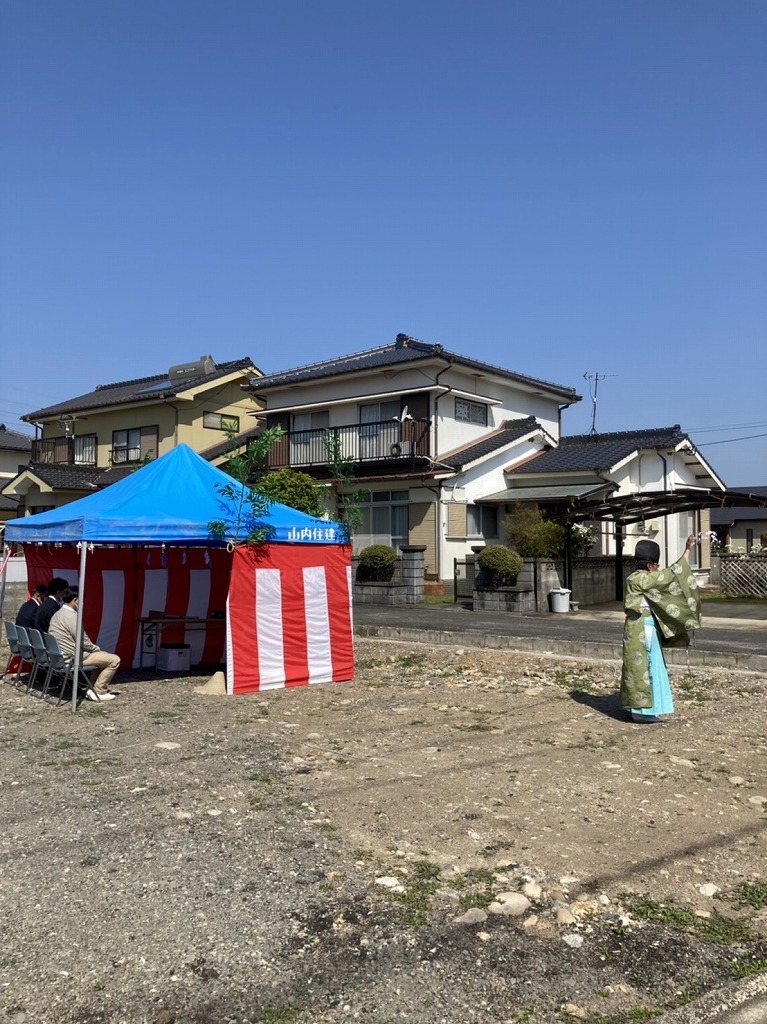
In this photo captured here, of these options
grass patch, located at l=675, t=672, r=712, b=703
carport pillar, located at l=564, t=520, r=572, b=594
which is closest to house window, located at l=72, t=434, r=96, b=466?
carport pillar, located at l=564, t=520, r=572, b=594

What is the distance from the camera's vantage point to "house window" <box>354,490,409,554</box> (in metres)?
24.5

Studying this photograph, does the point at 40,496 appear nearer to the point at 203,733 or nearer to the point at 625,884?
the point at 203,733

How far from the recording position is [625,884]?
13.4 feet

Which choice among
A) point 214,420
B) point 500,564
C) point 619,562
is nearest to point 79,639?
point 500,564

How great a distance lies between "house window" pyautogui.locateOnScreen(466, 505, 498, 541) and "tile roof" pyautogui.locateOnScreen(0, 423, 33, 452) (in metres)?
25.2

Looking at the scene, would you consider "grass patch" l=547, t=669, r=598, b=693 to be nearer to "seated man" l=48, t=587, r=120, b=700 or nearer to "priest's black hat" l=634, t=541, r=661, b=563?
"priest's black hat" l=634, t=541, r=661, b=563

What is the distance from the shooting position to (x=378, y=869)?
4273 millimetres

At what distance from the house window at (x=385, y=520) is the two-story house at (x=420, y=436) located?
33 millimetres

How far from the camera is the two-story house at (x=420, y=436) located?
23750 mm

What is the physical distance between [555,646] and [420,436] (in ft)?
41.4

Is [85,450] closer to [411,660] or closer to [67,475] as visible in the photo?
[67,475]

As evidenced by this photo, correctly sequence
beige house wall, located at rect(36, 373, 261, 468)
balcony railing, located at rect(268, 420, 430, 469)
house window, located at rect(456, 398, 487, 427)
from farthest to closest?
beige house wall, located at rect(36, 373, 261, 468) → house window, located at rect(456, 398, 487, 427) → balcony railing, located at rect(268, 420, 430, 469)

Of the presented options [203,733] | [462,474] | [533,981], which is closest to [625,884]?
[533,981]

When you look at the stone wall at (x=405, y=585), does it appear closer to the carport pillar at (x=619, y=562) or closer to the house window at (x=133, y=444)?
the carport pillar at (x=619, y=562)
